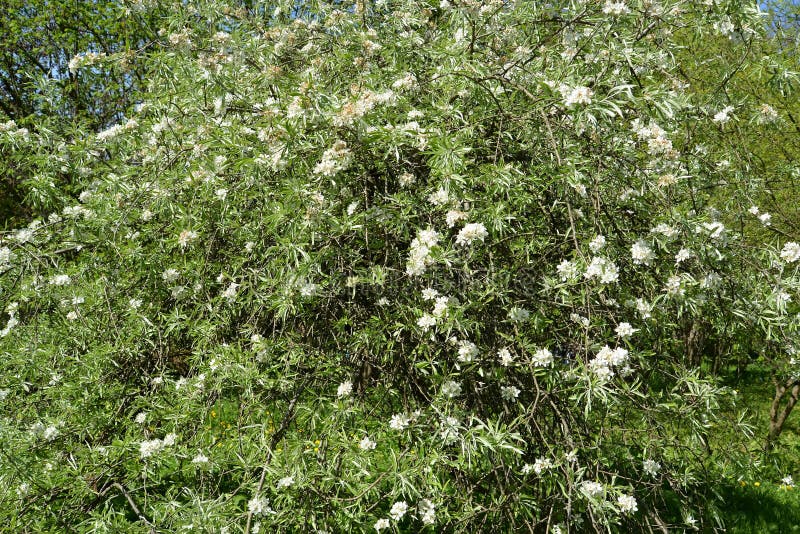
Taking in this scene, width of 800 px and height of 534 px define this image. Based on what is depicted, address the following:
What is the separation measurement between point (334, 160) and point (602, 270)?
1080mm

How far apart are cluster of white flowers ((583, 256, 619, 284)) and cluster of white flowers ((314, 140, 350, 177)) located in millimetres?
982

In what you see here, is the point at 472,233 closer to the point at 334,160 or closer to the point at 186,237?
the point at 334,160

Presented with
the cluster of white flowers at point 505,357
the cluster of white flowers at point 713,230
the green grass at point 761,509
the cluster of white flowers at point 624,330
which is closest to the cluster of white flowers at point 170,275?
the cluster of white flowers at point 505,357

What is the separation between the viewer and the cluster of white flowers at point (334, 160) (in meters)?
2.29

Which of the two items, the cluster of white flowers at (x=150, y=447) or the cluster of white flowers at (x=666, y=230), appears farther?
the cluster of white flowers at (x=150, y=447)

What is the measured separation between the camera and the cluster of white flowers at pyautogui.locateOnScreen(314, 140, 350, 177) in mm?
2291

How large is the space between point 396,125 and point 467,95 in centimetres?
36

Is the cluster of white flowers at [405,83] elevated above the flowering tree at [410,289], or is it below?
above

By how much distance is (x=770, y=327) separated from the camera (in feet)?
7.94

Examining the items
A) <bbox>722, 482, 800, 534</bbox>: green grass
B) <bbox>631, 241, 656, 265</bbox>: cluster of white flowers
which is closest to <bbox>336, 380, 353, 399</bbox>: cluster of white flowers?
<bbox>631, 241, 656, 265</bbox>: cluster of white flowers

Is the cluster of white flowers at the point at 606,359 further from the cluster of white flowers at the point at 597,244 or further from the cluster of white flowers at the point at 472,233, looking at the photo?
the cluster of white flowers at the point at 472,233

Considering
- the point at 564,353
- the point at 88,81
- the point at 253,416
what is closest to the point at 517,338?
the point at 564,353

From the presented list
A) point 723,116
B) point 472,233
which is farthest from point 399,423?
point 723,116

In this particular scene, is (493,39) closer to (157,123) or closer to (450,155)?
(450,155)
